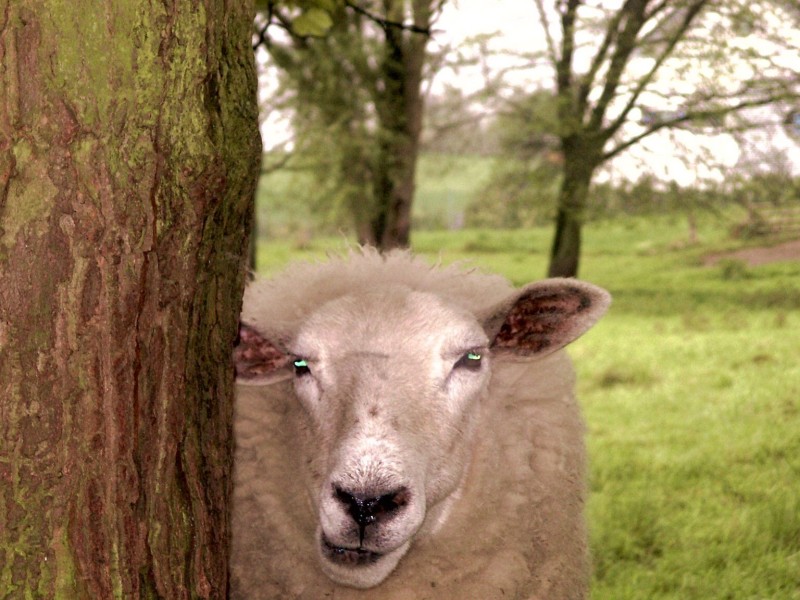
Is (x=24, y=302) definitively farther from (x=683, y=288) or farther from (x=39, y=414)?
(x=683, y=288)

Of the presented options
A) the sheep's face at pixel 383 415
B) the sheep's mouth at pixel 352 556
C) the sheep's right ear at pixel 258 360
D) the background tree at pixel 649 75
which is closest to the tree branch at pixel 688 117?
the background tree at pixel 649 75

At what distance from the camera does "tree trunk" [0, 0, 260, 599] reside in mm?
1550

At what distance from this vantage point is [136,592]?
1.74 meters

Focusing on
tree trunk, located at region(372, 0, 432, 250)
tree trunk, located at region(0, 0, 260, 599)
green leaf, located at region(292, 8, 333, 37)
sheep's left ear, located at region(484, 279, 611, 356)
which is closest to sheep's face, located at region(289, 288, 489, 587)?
sheep's left ear, located at region(484, 279, 611, 356)

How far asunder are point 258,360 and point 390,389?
2.47 feet

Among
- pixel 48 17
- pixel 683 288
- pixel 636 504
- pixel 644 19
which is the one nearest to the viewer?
pixel 48 17

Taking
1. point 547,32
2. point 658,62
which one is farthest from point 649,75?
point 547,32

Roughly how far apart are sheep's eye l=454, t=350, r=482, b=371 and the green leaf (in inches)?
57.4

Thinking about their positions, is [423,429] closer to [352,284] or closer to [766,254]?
[352,284]

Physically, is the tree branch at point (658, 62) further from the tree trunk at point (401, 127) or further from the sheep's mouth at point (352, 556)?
the sheep's mouth at point (352, 556)

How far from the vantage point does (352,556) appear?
228 cm

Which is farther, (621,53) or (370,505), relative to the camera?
(621,53)

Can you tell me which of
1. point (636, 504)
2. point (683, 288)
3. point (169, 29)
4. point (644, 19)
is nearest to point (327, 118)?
point (644, 19)

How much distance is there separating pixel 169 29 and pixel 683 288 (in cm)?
1212
